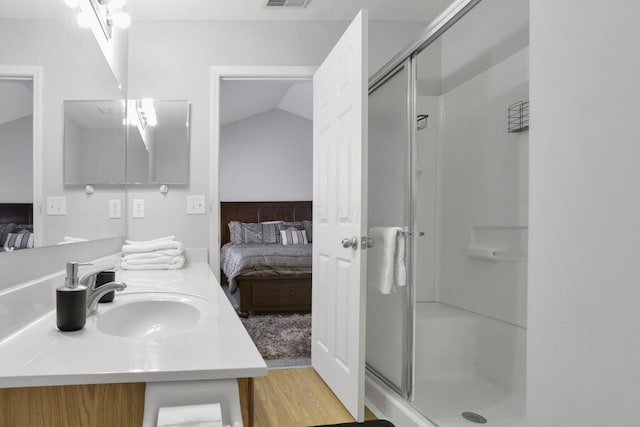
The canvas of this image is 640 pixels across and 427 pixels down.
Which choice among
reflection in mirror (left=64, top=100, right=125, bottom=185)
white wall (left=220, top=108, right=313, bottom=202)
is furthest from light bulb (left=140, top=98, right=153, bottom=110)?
white wall (left=220, top=108, right=313, bottom=202)

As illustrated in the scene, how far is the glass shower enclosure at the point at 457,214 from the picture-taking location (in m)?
2.05

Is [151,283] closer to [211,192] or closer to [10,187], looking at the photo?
[10,187]

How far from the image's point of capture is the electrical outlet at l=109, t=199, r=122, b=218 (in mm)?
2081

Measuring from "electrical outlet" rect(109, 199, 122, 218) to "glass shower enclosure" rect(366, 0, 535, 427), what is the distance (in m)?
1.41

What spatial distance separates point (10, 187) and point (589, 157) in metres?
1.27

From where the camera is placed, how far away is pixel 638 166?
66 cm

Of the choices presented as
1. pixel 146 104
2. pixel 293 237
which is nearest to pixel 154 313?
pixel 146 104

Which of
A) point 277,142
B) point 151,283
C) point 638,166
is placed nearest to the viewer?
point 638,166

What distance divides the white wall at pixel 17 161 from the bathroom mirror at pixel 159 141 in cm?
142

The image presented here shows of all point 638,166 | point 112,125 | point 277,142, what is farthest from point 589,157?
point 277,142

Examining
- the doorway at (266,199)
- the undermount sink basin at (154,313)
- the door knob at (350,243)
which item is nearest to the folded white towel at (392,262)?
the door knob at (350,243)

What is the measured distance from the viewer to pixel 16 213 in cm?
100

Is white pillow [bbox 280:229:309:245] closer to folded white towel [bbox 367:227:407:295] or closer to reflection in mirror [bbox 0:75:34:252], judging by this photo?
folded white towel [bbox 367:227:407:295]

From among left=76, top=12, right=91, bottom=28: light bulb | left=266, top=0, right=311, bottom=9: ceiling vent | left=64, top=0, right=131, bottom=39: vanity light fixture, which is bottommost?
left=76, top=12, right=91, bottom=28: light bulb
